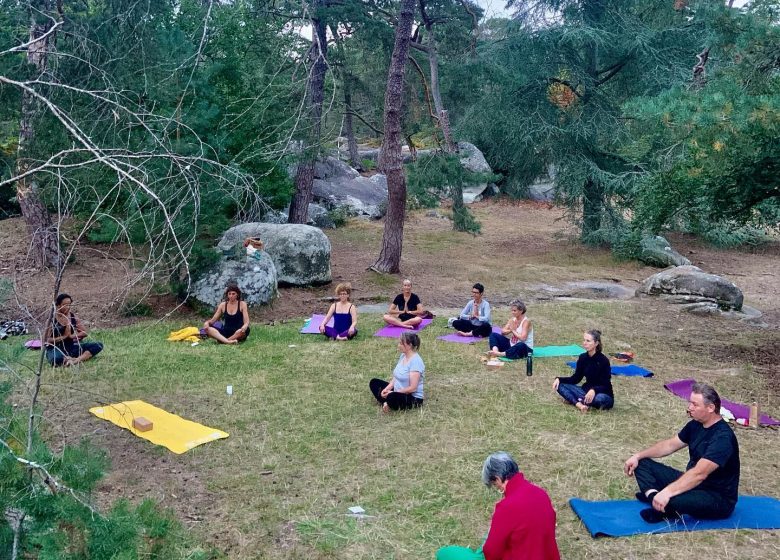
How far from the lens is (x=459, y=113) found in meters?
27.9

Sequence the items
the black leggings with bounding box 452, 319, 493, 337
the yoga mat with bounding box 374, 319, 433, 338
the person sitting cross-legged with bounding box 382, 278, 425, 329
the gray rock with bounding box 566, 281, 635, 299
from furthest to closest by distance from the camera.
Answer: the gray rock with bounding box 566, 281, 635, 299 → the person sitting cross-legged with bounding box 382, 278, 425, 329 → the yoga mat with bounding box 374, 319, 433, 338 → the black leggings with bounding box 452, 319, 493, 337

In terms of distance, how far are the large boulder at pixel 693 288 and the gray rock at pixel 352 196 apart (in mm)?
11233

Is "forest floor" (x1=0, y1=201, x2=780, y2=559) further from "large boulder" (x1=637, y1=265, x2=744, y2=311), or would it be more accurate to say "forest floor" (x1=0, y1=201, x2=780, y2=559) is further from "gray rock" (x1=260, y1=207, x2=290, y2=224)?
"gray rock" (x1=260, y1=207, x2=290, y2=224)

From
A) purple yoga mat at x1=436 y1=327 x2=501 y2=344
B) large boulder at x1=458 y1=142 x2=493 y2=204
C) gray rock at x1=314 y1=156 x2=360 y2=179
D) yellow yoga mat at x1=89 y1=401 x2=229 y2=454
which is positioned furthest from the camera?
large boulder at x1=458 y1=142 x2=493 y2=204

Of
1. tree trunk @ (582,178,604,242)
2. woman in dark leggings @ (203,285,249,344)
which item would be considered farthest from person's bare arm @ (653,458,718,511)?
tree trunk @ (582,178,604,242)

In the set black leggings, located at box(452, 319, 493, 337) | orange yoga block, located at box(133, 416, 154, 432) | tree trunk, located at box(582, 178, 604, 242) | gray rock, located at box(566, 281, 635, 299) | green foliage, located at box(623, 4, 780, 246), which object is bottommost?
orange yoga block, located at box(133, 416, 154, 432)

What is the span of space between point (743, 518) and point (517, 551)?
200cm

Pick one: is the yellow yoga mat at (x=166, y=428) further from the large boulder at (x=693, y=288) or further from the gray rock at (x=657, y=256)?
the gray rock at (x=657, y=256)

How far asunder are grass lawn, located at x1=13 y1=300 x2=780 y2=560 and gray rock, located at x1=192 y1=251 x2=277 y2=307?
51.8 inches

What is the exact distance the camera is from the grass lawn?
4414mm

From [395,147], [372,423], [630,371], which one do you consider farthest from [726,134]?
[395,147]

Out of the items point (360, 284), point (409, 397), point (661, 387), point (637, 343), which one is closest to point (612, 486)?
point (409, 397)

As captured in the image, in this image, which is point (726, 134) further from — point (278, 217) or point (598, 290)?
point (278, 217)

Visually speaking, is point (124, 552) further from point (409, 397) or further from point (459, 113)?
point (459, 113)
